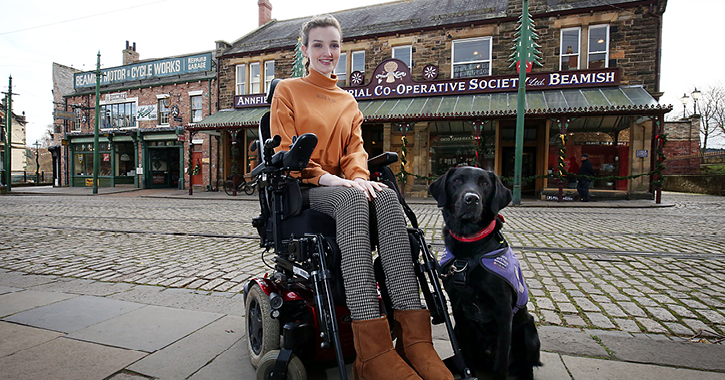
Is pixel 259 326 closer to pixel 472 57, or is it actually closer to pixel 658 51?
pixel 472 57

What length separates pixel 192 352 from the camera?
2.11 meters

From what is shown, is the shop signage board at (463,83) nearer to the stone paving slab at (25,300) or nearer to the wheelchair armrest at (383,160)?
the stone paving slab at (25,300)

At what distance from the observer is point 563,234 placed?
20.7ft

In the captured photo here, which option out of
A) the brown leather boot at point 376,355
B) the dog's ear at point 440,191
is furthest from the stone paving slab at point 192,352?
the dog's ear at point 440,191

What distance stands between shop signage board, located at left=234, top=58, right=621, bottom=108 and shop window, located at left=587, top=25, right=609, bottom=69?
0.90m

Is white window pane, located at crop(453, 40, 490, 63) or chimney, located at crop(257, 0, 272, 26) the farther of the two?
A: chimney, located at crop(257, 0, 272, 26)

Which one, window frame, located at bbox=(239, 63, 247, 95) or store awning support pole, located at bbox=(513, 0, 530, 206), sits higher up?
window frame, located at bbox=(239, 63, 247, 95)

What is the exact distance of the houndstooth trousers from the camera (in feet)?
5.08

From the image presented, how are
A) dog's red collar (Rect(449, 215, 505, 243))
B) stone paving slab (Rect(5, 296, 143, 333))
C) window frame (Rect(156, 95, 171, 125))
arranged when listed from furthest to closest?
window frame (Rect(156, 95, 171, 125)) → stone paving slab (Rect(5, 296, 143, 333)) → dog's red collar (Rect(449, 215, 505, 243))

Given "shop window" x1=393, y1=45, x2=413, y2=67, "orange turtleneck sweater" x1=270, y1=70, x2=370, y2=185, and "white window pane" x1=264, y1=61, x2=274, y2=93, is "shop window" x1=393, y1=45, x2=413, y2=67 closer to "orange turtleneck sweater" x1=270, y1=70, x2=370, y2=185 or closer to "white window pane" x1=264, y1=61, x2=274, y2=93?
"white window pane" x1=264, y1=61, x2=274, y2=93

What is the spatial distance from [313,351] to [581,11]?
17177 millimetres

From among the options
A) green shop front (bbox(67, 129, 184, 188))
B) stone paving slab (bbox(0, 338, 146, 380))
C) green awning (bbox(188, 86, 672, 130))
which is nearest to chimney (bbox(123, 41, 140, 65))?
green shop front (bbox(67, 129, 184, 188))

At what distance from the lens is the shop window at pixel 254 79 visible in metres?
20.2

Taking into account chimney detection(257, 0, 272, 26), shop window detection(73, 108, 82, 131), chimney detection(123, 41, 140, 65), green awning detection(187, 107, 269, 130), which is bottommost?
green awning detection(187, 107, 269, 130)
